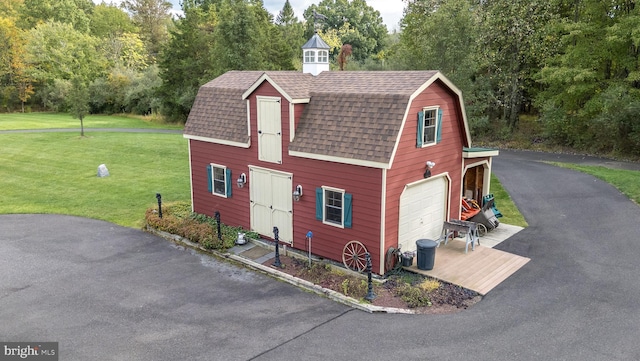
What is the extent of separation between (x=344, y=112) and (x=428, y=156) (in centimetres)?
279

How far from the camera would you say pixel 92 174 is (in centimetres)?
2494

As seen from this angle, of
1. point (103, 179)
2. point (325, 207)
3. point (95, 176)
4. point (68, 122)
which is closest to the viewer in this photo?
point (325, 207)

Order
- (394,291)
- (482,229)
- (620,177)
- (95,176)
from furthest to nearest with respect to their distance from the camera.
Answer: (95,176) < (620,177) < (482,229) < (394,291)

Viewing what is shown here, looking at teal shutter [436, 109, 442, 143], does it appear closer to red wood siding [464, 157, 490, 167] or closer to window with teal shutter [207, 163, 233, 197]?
red wood siding [464, 157, 490, 167]

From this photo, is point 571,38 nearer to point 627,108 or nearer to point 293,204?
point 627,108

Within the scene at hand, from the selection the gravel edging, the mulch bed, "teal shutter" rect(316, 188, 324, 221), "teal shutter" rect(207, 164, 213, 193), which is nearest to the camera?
the gravel edging

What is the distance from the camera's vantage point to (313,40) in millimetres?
15117

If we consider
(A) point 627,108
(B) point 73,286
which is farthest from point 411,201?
(A) point 627,108

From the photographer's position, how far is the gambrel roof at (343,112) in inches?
462

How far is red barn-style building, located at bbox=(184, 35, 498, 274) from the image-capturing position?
39.2 ft

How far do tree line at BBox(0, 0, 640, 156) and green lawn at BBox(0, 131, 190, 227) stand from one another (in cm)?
478

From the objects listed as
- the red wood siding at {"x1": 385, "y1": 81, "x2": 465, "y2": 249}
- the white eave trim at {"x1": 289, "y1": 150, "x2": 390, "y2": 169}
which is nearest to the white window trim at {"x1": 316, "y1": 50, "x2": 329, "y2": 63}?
the white eave trim at {"x1": 289, "y1": 150, "x2": 390, "y2": 169}

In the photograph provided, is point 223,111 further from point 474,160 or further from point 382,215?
point 474,160

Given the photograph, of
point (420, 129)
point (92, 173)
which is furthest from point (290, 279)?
point (92, 173)
